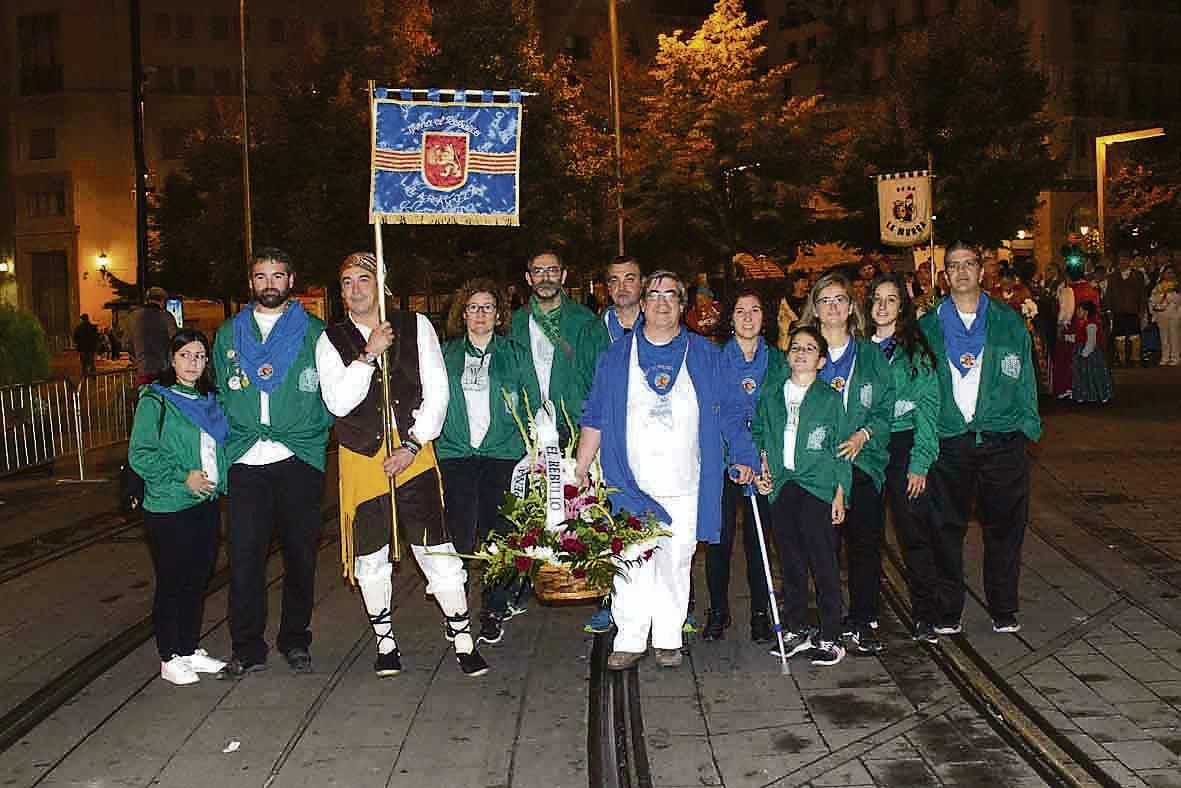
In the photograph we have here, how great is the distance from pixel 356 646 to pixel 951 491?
3.26m

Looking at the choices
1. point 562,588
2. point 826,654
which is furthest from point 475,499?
point 826,654

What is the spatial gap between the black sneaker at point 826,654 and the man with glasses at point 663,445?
0.68 metres

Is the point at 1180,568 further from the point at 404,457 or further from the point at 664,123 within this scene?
the point at 664,123

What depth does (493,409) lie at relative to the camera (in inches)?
340

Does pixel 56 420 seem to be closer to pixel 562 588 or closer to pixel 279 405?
pixel 279 405

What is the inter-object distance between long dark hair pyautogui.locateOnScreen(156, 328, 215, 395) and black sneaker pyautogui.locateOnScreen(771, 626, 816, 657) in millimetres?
3154

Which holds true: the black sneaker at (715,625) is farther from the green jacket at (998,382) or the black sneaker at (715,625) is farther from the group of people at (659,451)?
the green jacket at (998,382)

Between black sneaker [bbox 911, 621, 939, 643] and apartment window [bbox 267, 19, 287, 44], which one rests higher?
apartment window [bbox 267, 19, 287, 44]

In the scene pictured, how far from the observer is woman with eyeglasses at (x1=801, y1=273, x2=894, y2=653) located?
8.10m

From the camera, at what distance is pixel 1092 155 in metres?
66.9

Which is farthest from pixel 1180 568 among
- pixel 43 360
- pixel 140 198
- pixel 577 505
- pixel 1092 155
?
pixel 1092 155

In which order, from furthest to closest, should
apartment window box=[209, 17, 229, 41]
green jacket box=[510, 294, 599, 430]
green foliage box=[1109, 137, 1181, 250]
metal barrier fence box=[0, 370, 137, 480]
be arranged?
apartment window box=[209, 17, 229, 41] < green foliage box=[1109, 137, 1181, 250] < metal barrier fence box=[0, 370, 137, 480] < green jacket box=[510, 294, 599, 430]

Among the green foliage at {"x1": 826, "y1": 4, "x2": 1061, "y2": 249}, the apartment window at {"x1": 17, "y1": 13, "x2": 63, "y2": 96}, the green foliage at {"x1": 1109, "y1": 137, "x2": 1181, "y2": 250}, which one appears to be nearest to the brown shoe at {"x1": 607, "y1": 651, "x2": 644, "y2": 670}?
the green foliage at {"x1": 826, "y1": 4, "x2": 1061, "y2": 249}

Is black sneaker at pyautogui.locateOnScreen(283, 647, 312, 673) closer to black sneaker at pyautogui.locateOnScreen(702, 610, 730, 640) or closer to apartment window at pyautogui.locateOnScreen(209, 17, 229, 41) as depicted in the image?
black sneaker at pyautogui.locateOnScreen(702, 610, 730, 640)
